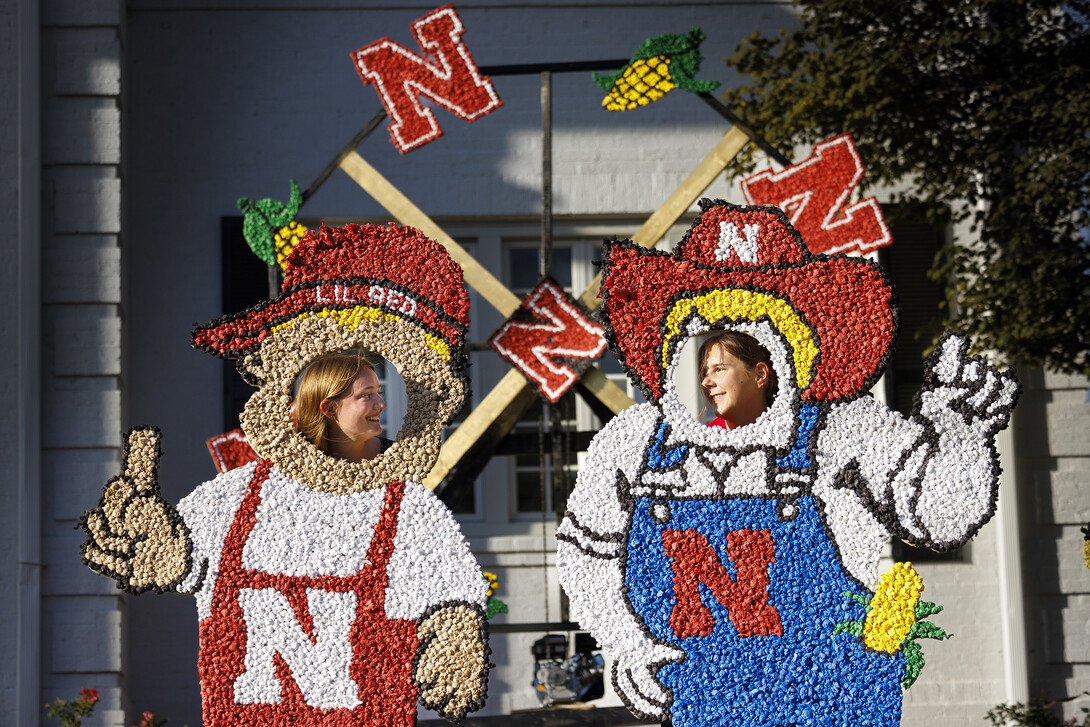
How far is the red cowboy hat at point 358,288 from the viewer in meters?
3.65

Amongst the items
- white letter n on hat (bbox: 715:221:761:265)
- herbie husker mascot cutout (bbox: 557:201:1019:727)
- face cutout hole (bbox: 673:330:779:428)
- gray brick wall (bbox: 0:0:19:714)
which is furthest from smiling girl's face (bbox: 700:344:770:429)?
gray brick wall (bbox: 0:0:19:714)

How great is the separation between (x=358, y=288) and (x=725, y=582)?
1.37m

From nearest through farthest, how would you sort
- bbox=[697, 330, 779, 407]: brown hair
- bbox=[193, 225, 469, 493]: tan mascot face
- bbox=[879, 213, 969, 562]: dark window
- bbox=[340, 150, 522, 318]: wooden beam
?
bbox=[193, 225, 469, 493]: tan mascot face < bbox=[697, 330, 779, 407]: brown hair < bbox=[340, 150, 522, 318]: wooden beam < bbox=[879, 213, 969, 562]: dark window

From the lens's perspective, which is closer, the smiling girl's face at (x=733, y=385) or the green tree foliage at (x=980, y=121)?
the smiling girl's face at (x=733, y=385)

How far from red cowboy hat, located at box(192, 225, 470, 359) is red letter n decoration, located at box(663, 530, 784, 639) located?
0.90m

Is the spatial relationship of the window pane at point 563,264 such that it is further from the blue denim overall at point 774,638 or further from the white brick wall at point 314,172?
the blue denim overall at point 774,638

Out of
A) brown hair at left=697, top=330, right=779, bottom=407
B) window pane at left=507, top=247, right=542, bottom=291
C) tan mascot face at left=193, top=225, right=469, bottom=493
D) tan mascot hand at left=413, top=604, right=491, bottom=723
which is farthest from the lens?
window pane at left=507, top=247, right=542, bottom=291

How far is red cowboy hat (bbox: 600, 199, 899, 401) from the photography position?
11.9ft

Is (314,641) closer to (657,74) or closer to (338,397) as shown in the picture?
(338,397)

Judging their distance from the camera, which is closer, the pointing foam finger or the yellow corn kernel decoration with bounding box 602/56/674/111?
the pointing foam finger

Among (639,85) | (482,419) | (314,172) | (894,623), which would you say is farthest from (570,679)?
(314,172)

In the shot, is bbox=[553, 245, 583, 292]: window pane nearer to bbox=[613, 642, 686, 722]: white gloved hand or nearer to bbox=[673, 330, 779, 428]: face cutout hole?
bbox=[673, 330, 779, 428]: face cutout hole

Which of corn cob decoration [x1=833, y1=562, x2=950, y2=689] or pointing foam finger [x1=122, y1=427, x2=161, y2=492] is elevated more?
pointing foam finger [x1=122, y1=427, x2=161, y2=492]

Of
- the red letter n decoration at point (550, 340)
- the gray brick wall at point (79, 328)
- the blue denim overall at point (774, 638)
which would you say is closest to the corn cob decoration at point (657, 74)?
the red letter n decoration at point (550, 340)
